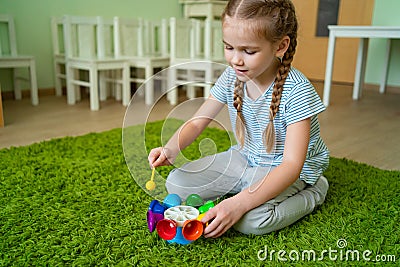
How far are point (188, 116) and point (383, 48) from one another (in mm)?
2585

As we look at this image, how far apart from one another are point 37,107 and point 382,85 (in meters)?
2.45

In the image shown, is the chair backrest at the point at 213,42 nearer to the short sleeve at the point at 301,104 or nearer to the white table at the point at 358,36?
the white table at the point at 358,36

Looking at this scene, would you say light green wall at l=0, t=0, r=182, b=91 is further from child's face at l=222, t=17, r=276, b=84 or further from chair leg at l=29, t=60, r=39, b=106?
child's face at l=222, t=17, r=276, b=84

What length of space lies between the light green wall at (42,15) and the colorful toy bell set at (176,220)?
6.38ft

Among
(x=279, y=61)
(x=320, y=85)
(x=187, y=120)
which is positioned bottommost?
(x=320, y=85)

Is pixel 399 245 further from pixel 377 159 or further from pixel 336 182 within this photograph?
pixel 377 159

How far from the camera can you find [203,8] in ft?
9.62

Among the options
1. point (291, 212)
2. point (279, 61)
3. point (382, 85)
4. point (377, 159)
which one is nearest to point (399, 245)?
point (291, 212)

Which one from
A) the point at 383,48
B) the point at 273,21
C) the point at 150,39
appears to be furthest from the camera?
the point at 383,48

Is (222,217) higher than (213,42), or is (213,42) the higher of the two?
(213,42)

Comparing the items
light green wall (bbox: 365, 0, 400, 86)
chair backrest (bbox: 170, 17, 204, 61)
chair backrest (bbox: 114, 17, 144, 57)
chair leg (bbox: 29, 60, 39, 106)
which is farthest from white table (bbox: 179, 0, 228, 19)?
chair leg (bbox: 29, 60, 39, 106)

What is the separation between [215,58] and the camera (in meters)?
2.32

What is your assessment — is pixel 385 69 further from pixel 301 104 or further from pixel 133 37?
pixel 301 104

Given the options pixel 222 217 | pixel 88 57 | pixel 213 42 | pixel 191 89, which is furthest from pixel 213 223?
pixel 213 42
